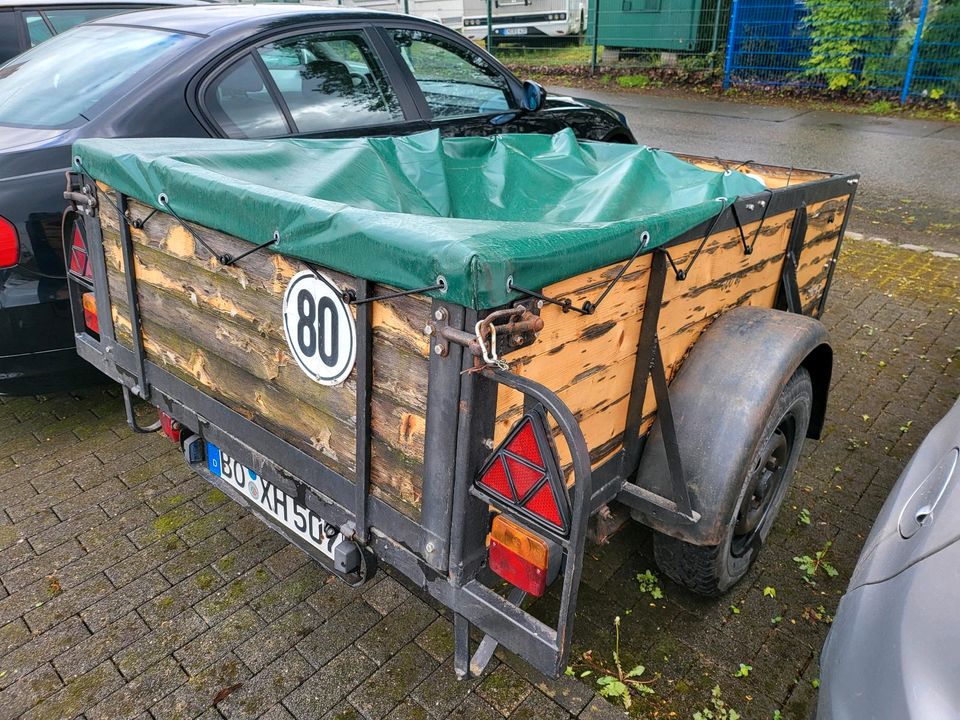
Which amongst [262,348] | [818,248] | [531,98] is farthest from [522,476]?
[531,98]

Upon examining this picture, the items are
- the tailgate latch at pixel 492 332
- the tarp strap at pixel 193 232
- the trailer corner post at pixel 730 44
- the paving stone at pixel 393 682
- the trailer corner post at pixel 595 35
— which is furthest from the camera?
the trailer corner post at pixel 595 35

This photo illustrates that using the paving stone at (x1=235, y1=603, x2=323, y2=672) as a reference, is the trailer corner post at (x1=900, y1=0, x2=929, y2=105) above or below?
above

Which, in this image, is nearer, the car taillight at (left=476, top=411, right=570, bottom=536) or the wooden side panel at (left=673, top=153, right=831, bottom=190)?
the car taillight at (left=476, top=411, right=570, bottom=536)

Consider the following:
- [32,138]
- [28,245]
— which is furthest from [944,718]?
[32,138]

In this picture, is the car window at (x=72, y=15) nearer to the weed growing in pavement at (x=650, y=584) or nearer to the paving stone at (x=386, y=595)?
the paving stone at (x=386, y=595)

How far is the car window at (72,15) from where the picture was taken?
5.06 meters

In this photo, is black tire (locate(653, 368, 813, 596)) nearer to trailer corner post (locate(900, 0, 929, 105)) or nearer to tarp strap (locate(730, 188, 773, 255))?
tarp strap (locate(730, 188, 773, 255))

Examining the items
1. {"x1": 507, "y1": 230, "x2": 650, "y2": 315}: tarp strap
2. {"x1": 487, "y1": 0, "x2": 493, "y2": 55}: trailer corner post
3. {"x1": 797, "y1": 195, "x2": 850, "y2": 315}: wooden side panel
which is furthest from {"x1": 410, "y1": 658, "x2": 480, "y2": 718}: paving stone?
{"x1": 487, "y1": 0, "x2": 493, "y2": 55}: trailer corner post

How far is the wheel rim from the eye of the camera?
259 centimetres

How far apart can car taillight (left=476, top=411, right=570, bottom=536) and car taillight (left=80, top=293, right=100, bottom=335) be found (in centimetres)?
190

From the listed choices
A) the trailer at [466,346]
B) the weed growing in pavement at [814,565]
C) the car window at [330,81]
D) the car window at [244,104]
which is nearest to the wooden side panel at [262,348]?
the trailer at [466,346]

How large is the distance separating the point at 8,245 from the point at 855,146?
10.2 m

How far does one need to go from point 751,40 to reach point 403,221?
14.3 m

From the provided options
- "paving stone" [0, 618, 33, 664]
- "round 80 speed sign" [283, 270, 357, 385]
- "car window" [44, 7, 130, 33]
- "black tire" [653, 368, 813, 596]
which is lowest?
"paving stone" [0, 618, 33, 664]
